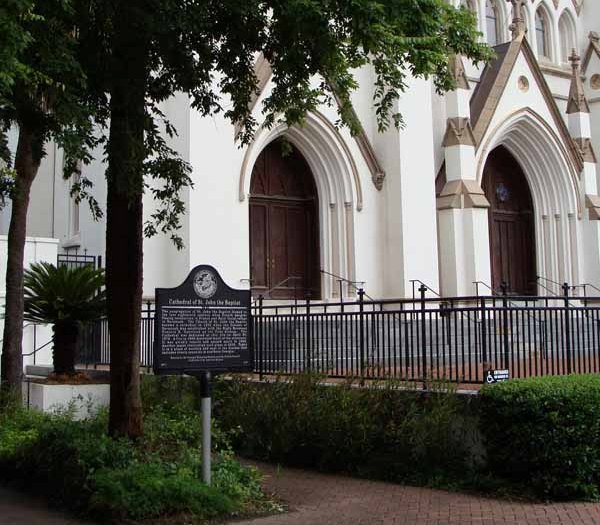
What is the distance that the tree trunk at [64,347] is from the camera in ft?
47.0

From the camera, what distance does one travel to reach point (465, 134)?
23.3m

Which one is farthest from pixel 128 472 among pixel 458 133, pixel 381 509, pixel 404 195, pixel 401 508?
pixel 458 133

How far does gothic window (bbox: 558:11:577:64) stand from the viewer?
95.8ft

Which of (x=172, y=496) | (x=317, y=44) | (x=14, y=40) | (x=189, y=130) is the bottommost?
(x=172, y=496)

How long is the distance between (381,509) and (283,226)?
553 inches

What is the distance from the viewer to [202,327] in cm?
912

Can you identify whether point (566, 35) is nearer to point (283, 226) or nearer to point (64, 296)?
point (283, 226)

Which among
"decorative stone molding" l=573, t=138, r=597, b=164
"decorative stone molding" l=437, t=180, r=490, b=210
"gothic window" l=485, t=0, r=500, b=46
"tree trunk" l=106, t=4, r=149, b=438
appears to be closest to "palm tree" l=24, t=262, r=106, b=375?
"tree trunk" l=106, t=4, r=149, b=438

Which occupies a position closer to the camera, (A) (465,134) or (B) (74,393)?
(B) (74,393)

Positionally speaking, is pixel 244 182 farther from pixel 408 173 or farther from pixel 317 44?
pixel 317 44

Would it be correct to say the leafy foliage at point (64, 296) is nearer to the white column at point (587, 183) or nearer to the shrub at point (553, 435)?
the shrub at point (553, 435)

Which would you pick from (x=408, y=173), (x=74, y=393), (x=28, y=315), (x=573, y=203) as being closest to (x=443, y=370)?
(x=74, y=393)

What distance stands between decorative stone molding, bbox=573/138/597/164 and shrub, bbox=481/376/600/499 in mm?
19114

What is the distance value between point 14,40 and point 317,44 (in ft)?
12.4
